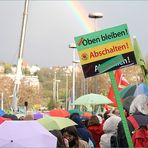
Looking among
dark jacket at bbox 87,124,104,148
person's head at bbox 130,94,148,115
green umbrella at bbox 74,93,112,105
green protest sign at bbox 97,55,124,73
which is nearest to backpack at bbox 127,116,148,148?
person's head at bbox 130,94,148,115

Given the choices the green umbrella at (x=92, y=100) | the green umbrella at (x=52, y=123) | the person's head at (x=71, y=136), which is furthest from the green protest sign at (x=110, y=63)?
the green umbrella at (x=92, y=100)

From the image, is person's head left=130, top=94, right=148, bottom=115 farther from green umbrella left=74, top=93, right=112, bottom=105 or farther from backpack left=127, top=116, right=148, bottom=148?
green umbrella left=74, top=93, right=112, bottom=105

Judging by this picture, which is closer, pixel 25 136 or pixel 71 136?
pixel 25 136

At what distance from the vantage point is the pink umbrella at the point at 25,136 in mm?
4078

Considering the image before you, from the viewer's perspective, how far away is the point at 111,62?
5680 mm

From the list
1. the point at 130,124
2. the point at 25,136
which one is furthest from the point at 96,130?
the point at 25,136

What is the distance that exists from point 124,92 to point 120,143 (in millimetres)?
4848

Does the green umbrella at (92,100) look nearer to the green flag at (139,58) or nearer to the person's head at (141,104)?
the person's head at (141,104)

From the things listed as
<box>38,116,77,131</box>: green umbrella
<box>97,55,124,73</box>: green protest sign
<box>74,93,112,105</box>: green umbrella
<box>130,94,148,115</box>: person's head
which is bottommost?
<box>38,116,77,131</box>: green umbrella

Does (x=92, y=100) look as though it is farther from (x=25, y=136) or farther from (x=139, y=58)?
(x=25, y=136)

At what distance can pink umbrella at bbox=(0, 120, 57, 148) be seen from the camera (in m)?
4.08

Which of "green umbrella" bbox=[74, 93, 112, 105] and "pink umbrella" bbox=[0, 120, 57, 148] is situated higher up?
"green umbrella" bbox=[74, 93, 112, 105]

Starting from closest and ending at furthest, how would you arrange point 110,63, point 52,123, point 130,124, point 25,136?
point 25,136
point 110,63
point 130,124
point 52,123

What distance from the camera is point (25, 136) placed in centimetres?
417
